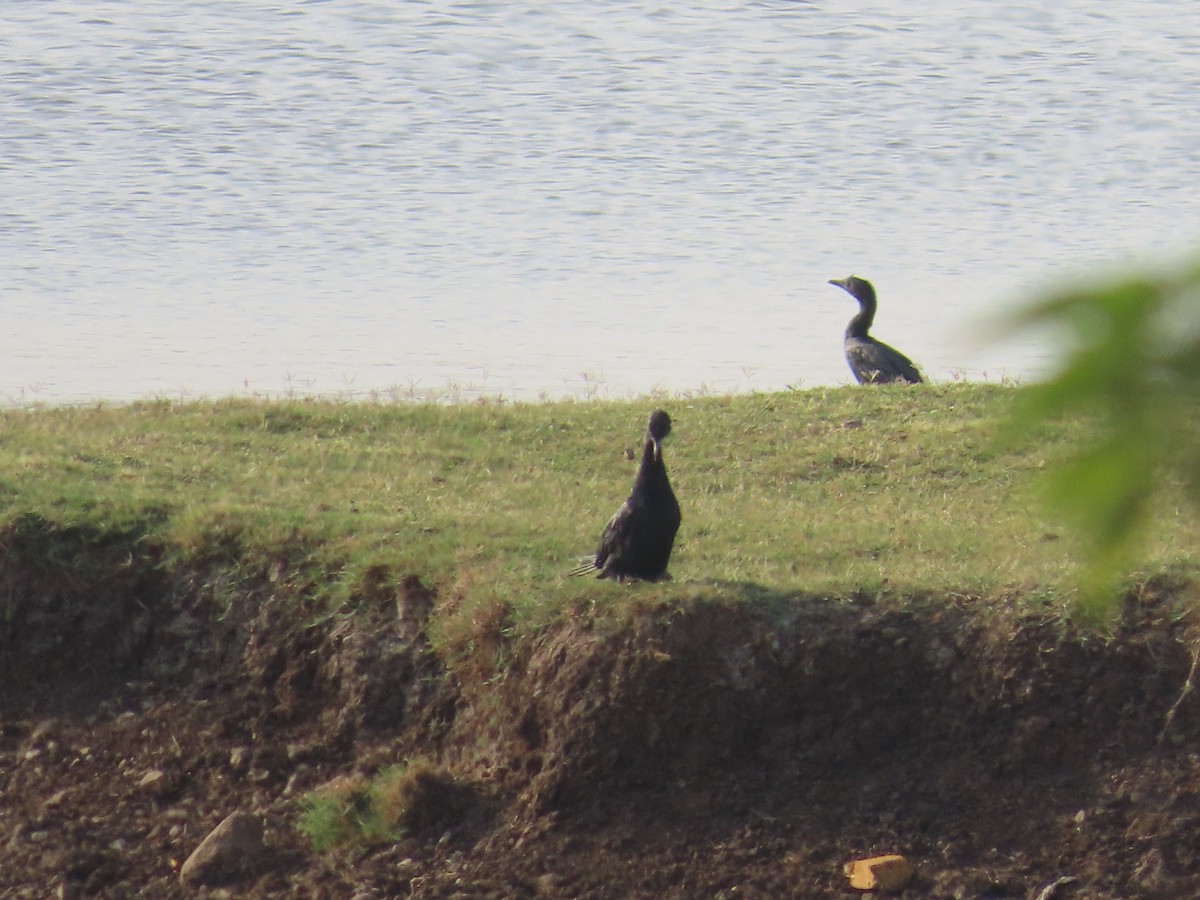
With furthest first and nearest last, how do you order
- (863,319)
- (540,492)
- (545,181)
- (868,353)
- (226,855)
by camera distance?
(545,181) < (863,319) < (868,353) < (540,492) < (226,855)

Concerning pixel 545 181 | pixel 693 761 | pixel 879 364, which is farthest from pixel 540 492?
pixel 545 181

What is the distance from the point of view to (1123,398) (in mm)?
1785

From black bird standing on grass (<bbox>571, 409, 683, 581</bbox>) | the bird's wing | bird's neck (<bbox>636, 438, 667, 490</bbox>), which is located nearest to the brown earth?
black bird standing on grass (<bbox>571, 409, 683, 581</bbox>)

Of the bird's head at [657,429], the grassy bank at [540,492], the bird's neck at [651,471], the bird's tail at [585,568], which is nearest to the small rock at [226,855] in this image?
the grassy bank at [540,492]

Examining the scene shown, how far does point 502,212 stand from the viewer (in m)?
16.2

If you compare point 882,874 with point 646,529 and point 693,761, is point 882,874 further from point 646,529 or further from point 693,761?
point 646,529

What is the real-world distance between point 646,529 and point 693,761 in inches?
29.6

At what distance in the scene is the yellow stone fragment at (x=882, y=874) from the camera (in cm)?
487

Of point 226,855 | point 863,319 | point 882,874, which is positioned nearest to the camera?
point 882,874

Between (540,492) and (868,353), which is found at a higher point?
(540,492)

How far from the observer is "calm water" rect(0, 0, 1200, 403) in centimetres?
1267

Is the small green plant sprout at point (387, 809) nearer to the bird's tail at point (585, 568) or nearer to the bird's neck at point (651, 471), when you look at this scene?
the bird's tail at point (585, 568)

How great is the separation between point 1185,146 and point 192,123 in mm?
10668

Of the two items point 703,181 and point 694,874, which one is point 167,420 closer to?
point 694,874
